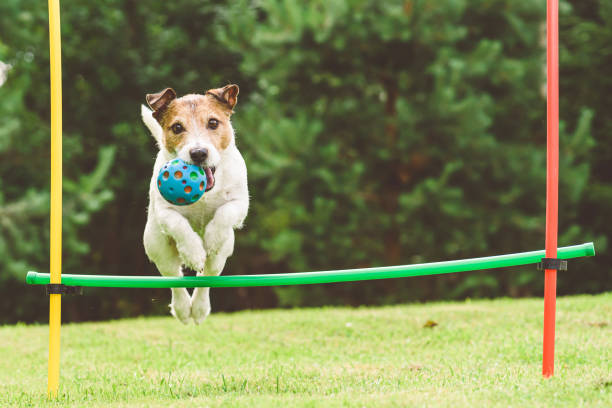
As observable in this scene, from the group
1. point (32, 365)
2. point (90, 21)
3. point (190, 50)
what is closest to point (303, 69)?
point (190, 50)

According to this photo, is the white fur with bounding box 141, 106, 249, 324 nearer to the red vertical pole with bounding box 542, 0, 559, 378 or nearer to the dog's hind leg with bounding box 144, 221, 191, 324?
the dog's hind leg with bounding box 144, 221, 191, 324

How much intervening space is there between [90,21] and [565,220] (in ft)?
33.1

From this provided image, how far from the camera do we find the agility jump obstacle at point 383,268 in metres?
4.40

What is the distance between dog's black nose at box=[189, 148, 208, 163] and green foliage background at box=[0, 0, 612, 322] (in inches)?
316

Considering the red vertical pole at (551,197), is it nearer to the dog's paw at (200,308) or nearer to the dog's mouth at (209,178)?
the dog's mouth at (209,178)

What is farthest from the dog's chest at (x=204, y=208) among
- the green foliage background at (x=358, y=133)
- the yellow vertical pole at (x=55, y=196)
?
the green foliage background at (x=358, y=133)

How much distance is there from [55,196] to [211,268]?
3.58ft

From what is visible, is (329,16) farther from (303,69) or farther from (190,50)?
(190,50)

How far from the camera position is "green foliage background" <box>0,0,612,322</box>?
12.4 meters

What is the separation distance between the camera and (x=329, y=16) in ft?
39.9

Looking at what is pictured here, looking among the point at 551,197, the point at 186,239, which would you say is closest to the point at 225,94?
the point at 186,239

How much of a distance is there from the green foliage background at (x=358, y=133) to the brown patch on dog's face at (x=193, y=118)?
7666 millimetres

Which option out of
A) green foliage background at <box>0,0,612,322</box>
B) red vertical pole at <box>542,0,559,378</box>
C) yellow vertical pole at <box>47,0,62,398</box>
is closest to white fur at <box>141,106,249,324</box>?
yellow vertical pole at <box>47,0,62,398</box>

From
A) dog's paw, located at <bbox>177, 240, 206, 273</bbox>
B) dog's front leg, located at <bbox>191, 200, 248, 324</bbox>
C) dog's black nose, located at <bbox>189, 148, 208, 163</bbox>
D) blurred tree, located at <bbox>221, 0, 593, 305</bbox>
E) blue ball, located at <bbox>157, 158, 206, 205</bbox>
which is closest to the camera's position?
blue ball, located at <bbox>157, 158, 206, 205</bbox>
